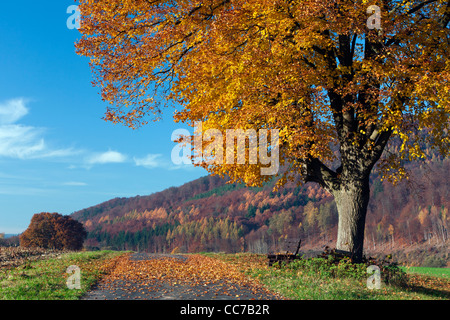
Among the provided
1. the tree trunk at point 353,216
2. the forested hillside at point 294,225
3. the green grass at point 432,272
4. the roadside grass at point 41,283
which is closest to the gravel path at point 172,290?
the roadside grass at point 41,283

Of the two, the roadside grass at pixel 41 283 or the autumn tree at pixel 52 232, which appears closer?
the roadside grass at pixel 41 283

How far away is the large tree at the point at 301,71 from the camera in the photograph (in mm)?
13094

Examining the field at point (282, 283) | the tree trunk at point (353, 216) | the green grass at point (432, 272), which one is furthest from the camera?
the green grass at point (432, 272)

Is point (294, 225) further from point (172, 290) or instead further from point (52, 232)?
point (172, 290)

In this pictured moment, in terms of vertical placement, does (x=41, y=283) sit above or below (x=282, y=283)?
above

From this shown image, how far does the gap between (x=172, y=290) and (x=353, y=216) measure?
831 centimetres

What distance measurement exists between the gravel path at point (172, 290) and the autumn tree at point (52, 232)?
38931 mm

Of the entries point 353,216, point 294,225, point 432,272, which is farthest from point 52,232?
point 294,225

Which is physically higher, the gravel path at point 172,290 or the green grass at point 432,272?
the gravel path at point 172,290

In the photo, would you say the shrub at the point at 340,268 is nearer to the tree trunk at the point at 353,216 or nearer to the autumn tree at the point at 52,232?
the tree trunk at the point at 353,216

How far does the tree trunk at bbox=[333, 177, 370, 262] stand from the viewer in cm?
1503

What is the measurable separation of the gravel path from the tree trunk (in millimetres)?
5712

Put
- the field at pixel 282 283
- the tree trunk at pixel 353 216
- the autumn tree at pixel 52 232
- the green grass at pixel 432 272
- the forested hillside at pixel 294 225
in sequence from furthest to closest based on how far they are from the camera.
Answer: the forested hillside at pixel 294 225
the autumn tree at pixel 52 232
the green grass at pixel 432 272
the tree trunk at pixel 353 216
the field at pixel 282 283

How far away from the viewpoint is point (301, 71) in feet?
44.4
